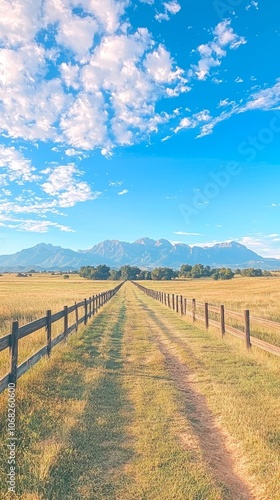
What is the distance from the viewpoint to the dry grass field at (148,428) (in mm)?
4031

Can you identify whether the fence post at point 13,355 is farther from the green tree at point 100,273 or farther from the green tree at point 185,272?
the green tree at point 185,272

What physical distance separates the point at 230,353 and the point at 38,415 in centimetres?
690

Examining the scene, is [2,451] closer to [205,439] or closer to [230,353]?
[205,439]

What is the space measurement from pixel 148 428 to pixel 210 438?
39.0 inches

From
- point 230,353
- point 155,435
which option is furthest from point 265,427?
point 230,353

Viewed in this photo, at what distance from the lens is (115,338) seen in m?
14.0

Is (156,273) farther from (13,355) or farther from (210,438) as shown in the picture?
(210,438)

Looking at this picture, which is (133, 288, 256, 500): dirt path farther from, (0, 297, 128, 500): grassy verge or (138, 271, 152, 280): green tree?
(138, 271, 152, 280): green tree

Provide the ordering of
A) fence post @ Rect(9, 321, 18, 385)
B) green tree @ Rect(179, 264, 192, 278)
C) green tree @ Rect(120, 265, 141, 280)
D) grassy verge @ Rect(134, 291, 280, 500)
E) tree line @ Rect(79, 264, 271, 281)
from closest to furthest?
grassy verge @ Rect(134, 291, 280, 500) → fence post @ Rect(9, 321, 18, 385) → tree line @ Rect(79, 264, 271, 281) → green tree @ Rect(179, 264, 192, 278) → green tree @ Rect(120, 265, 141, 280)

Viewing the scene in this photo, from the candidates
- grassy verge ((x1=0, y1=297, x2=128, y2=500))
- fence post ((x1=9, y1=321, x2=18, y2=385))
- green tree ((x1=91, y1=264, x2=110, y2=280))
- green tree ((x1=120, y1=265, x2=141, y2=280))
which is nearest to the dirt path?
grassy verge ((x1=0, y1=297, x2=128, y2=500))

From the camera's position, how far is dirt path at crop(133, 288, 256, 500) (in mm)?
4082

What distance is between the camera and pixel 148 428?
5.52 metres

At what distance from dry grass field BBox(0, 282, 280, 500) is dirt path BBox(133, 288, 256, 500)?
15 mm

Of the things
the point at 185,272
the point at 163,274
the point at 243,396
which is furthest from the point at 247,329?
the point at 185,272
